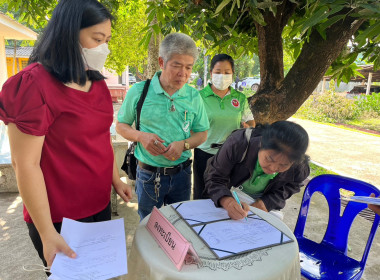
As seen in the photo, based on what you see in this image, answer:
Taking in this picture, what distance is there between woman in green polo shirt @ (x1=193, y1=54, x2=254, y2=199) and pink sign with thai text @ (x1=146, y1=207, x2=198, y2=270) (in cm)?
130

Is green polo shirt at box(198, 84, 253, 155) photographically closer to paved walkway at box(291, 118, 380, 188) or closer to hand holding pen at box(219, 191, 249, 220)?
hand holding pen at box(219, 191, 249, 220)

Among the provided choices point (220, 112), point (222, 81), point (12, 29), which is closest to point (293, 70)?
point (222, 81)

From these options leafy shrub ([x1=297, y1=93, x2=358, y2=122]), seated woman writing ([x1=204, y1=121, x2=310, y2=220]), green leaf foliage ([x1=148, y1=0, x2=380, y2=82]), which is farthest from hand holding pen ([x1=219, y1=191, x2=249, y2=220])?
leafy shrub ([x1=297, y1=93, x2=358, y2=122])

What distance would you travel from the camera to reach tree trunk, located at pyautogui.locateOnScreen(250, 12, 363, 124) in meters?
2.20

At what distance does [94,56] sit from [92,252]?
78 centimetres

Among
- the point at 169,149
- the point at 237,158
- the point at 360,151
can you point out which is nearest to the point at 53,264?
the point at 169,149

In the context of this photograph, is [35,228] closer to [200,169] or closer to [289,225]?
[200,169]

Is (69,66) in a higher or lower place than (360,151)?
higher

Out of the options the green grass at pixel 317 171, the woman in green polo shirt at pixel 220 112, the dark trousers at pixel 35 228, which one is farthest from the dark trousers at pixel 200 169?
the green grass at pixel 317 171

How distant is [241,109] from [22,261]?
95.1 inches

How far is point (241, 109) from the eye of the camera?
261 cm

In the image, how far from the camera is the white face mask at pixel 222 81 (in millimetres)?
2567

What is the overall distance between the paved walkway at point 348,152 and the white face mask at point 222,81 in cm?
372

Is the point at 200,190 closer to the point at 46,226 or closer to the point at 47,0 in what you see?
the point at 46,226
